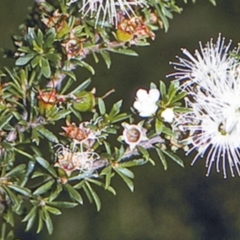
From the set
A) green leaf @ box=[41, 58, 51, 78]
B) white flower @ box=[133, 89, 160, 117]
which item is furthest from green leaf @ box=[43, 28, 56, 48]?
white flower @ box=[133, 89, 160, 117]

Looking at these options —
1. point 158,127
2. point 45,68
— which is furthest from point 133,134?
point 45,68

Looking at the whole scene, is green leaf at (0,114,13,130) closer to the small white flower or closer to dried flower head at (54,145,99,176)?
dried flower head at (54,145,99,176)

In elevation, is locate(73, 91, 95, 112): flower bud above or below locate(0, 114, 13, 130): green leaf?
below

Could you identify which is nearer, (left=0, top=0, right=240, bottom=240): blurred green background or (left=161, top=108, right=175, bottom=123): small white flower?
(left=161, top=108, right=175, bottom=123): small white flower

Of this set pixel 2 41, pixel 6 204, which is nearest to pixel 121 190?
pixel 2 41

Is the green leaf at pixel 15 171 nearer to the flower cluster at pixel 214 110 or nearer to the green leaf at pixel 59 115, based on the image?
the green leaf at pixel 59 115

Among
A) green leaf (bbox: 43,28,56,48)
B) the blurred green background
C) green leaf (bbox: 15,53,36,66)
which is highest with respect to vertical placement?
green leaf (bbox: 43,28,56,48)
